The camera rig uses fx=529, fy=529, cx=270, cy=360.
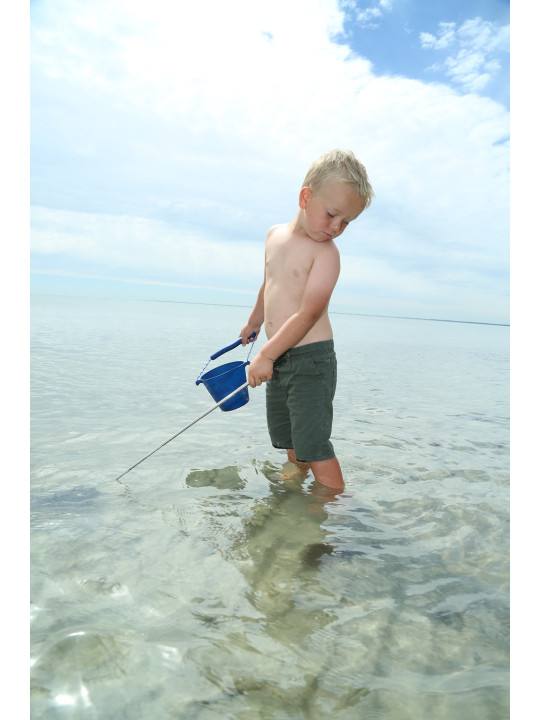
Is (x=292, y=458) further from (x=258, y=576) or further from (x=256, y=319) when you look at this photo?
(x=258, y=576)

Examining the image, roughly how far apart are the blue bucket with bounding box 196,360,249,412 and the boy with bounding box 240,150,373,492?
0.21m

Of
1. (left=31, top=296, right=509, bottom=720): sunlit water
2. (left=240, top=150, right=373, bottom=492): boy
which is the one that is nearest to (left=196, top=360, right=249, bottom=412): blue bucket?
(left=240, top=150, right=373, bottom=492): boy

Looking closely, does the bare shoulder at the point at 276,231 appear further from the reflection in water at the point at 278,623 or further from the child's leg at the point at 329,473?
the reflection in water at the point at 278,623

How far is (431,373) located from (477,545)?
6748mm

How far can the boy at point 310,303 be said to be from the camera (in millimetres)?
2750

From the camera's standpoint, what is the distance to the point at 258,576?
2029mm

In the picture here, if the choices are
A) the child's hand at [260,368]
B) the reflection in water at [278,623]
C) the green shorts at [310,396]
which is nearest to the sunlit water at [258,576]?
the reflection in water at [278,623]

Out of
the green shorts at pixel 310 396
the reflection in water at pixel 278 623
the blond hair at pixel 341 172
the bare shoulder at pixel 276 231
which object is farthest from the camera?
the bare shoulder at pixel 276 231

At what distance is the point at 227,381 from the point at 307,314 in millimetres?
727

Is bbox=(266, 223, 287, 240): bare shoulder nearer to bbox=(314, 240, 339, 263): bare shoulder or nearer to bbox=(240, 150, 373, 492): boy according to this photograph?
bbox=(240, 150, 373, 492): boy

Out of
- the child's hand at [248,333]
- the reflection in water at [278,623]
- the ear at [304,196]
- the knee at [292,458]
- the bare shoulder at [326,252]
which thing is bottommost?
the reflection in water at [278,623]

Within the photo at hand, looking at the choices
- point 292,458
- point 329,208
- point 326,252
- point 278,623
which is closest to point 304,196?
point 329,208

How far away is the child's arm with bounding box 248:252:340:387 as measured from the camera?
2771 millimetres
